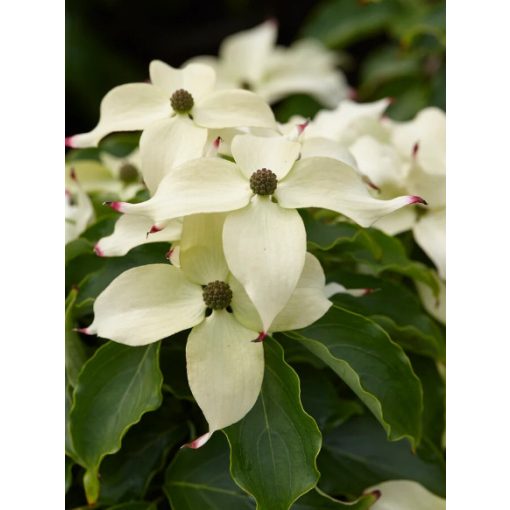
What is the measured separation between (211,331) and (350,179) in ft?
0.42

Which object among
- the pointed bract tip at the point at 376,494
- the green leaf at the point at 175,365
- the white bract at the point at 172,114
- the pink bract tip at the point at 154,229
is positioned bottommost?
the pointed bract tip at the point at 376,494

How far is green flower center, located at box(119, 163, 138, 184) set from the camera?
2.49 ft

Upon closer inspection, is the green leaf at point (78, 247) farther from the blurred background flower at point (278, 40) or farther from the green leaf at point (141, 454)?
the blurred background flower at point (278, 40)

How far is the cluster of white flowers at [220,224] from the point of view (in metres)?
0.48

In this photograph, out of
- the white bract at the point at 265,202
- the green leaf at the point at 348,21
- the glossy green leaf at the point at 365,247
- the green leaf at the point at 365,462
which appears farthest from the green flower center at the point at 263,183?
the green leaf at the point at 348,21

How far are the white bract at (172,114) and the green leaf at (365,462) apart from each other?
23 cm

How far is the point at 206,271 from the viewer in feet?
1.70

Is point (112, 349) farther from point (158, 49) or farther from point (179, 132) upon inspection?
point (158, 49)

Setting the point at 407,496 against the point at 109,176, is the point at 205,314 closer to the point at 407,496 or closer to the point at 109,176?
the point at 407,496

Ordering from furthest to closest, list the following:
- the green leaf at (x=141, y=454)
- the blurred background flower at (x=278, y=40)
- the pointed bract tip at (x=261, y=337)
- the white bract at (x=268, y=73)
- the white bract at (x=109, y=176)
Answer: the blurred background flower at (x=278, y=40), the white bract at (x=268, y=73), the white bract at (x=109, y=176), the green leaf at (x=141, y=454), the pointed bract tip at (x=261, y=337)

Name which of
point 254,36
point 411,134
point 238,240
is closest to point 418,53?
point 254,36

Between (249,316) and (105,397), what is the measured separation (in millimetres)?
114

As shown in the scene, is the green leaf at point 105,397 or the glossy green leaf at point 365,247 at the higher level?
the glossy green leaf at point 365,247

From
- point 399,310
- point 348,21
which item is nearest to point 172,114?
point 399,310
